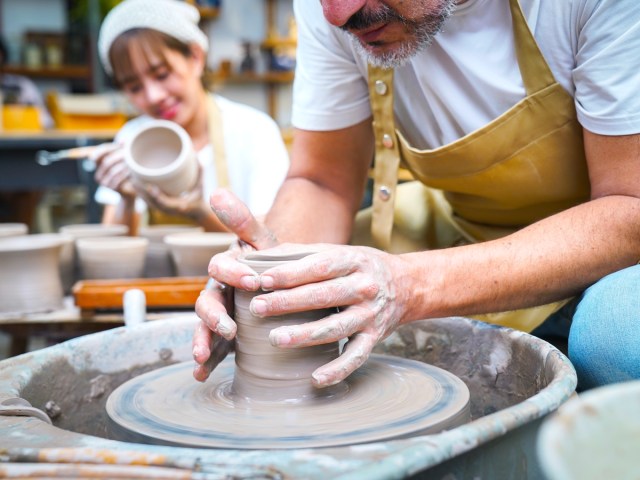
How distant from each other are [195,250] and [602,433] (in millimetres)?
1761

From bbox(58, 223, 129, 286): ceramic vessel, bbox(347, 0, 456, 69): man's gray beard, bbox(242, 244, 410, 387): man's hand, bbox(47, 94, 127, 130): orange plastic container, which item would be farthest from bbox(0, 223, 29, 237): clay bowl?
bbox(47, 94, 127, 130): orange plastic container

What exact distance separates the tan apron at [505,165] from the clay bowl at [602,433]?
3.12 feet

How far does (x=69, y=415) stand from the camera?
3.95ft

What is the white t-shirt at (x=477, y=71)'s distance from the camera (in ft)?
3.91

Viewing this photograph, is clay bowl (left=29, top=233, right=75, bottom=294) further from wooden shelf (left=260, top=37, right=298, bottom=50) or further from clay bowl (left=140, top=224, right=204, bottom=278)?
wooden shelf (left=260, top=37, right=298, bottom=50)

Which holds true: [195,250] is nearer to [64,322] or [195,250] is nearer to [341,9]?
[64,322]

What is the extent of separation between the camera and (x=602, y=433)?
1.52 ft

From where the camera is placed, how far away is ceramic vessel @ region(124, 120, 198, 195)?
239cm

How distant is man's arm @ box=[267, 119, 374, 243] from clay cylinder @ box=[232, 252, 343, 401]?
0.51 m

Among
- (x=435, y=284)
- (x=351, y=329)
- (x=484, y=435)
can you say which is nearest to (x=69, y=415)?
(x=351, y=329)

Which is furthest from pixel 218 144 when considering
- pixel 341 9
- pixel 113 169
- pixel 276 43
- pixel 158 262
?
pixel 276 43

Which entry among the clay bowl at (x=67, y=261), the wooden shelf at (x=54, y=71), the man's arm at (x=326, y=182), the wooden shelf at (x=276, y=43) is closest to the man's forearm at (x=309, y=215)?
the man's arm at (x=326, y=182)

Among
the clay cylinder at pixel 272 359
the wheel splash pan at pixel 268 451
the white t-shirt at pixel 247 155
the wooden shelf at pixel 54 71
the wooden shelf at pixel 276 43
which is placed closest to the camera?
the wheel splash pan at pixel 268 451

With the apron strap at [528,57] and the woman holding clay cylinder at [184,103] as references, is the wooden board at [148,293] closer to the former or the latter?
the woman holding clay cylinder at [184,103]
